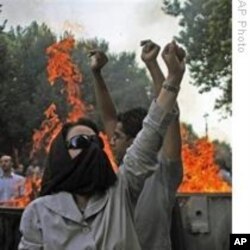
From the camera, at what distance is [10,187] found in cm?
628

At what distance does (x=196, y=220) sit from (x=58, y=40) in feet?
17.5

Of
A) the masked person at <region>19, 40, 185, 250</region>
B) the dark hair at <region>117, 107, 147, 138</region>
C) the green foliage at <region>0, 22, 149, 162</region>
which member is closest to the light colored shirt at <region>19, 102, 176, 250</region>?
the masked person at <region>19, 40, 185, 250</region>

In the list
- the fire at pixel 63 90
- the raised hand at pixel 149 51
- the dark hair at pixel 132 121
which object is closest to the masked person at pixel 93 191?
the raised hand at pixel 149 51

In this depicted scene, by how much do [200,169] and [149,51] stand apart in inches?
238

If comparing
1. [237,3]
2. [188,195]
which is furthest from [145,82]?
[237,3]

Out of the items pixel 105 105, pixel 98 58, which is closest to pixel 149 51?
pixel 98 58

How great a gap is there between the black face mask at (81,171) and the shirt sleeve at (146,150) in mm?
47

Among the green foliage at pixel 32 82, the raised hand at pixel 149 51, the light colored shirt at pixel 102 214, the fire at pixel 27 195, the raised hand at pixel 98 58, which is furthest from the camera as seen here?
the green foliage at pixel 32 82

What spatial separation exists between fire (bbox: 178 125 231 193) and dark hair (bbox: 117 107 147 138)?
12.4 feet

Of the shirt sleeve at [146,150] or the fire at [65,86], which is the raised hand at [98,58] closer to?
the shirt sleeve at [146,150]

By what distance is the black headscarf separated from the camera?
177 centimetres

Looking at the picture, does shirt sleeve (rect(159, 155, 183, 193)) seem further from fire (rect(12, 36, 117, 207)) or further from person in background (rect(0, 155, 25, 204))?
fire (rect(12, 36, 117, 207))

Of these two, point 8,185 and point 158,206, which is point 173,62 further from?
point 8,185

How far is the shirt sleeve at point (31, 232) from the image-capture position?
5.75 ft
